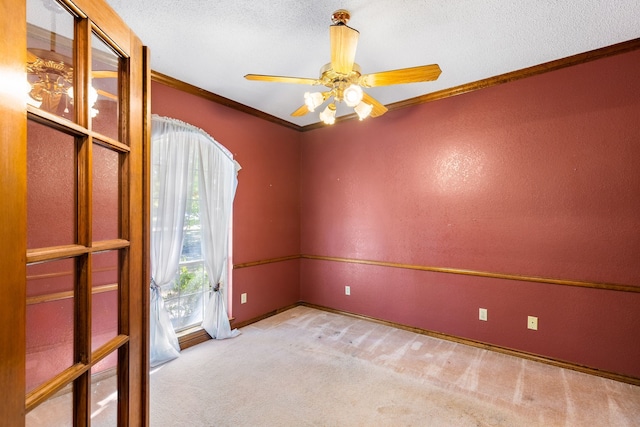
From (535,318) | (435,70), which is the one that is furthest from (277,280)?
(435,70)

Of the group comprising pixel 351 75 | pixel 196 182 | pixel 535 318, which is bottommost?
pixel 535 318

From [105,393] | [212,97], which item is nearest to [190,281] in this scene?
[212,97]

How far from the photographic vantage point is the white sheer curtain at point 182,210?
108 inches

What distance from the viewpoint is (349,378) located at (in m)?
2.50

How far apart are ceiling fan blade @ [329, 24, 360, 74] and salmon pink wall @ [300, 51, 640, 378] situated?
5.71 feet

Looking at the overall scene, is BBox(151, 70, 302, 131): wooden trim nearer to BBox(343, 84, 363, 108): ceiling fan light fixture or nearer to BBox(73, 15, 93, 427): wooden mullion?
BBox(343, 84, 363, 108): ceiling fan light fixture

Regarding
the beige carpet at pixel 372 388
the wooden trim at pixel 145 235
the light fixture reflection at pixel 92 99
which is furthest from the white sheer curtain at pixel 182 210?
the light fixture reflection at pixel 92 99

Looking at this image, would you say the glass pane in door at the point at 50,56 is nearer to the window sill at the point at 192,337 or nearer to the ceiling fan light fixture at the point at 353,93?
the ceiling fan light fixture at the point at 353,93

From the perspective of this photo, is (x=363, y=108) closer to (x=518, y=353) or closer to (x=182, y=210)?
(x=182, y=210)

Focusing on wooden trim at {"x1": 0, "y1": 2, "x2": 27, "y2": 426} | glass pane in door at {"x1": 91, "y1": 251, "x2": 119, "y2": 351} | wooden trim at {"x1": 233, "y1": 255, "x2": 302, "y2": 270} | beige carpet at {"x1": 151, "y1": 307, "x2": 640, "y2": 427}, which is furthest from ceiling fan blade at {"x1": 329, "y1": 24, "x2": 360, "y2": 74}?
wooden trim at {"x1": 233, "y1": 255, "x2": 302, "y2": 270}

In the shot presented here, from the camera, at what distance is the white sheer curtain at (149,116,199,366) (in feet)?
8.96

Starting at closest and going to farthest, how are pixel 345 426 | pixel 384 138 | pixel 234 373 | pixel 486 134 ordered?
pixel 345 426 < pixel 234 373 < pixel 486 134 < pixel 384 138

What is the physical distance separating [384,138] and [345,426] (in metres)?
2.90

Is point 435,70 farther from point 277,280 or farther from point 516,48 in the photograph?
point 277,280
